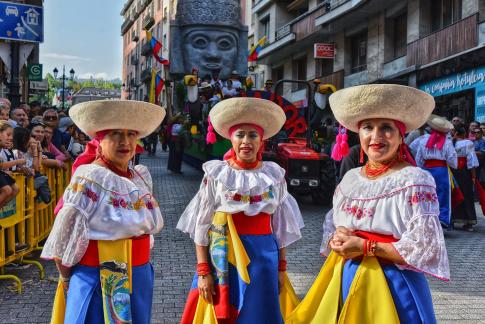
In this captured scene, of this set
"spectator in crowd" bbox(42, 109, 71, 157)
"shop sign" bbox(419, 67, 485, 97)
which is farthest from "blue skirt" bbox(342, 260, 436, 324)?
"shop sign" bbox(419, 67, 485, 97)

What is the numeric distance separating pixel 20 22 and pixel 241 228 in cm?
693

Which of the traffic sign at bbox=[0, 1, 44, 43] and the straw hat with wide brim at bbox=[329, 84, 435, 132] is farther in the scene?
the traffic sign at bbox=[0, 1, 44, 43]

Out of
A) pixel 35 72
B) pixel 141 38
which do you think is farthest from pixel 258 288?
pixel 141 38

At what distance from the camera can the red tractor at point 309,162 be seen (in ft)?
32.7

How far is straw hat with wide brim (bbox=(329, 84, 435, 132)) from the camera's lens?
2.63m

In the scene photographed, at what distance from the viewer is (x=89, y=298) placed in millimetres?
2732

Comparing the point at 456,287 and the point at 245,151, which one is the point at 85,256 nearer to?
the point at 245,151

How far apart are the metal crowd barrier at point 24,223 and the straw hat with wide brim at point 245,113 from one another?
9.25ft

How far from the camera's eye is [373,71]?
20891 mm

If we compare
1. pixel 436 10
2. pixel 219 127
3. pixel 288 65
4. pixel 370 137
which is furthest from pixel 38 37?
pixel 288 65

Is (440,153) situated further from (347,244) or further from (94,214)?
(94,214)

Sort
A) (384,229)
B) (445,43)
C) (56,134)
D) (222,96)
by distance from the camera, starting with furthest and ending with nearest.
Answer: (445,43), (222,96), (56,134), (384,229)

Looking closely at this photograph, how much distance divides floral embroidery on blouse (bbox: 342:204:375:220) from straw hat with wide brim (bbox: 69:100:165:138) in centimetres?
119

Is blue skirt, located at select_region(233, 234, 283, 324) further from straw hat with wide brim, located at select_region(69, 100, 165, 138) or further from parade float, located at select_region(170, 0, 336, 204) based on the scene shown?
parade float, located at select_region(170, 0, 336, 204)
